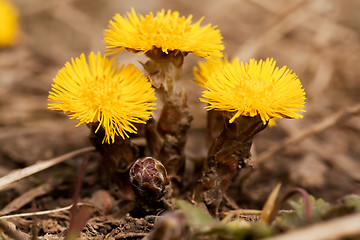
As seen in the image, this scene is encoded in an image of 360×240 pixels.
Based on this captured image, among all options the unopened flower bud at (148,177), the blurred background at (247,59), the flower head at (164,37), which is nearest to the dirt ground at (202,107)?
the blurred background at (247,59)

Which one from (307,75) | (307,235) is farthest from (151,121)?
(307,75)

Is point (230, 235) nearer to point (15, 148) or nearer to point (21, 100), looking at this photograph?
point (15, 148)

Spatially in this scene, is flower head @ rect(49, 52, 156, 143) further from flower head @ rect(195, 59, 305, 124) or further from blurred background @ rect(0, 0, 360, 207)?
blurred background @ rect(0, 0, 360, 207)

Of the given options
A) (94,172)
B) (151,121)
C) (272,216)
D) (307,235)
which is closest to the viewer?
(307,235)

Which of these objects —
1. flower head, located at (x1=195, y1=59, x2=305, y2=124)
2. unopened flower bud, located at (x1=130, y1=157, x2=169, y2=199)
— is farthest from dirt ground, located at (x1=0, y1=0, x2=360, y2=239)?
flower head, located at (x1=195, y1=59, x2=305, y2=124)

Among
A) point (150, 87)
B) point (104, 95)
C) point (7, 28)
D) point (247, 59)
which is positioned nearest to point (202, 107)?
point (247, 59)

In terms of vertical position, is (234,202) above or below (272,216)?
above
